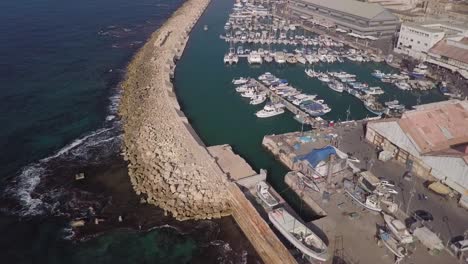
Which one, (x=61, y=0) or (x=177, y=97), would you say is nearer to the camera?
(x=177, y=97)

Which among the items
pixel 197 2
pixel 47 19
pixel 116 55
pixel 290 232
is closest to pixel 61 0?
pixel 47 19

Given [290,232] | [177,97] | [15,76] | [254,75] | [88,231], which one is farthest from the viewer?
[254,75]

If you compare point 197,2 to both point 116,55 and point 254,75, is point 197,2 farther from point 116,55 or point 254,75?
point 254,75

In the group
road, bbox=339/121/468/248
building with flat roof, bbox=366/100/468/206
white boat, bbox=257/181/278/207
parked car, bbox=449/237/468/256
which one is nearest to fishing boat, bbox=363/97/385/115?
road, bbox=339/121/468/248

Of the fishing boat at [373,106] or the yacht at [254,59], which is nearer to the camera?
the fishing boat at [373,106]

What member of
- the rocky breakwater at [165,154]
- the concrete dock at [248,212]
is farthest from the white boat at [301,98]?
the rocky breakwater at [165,154]

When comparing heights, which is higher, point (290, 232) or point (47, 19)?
point (47, 19)

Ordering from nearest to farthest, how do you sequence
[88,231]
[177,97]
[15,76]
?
[88,231] → [177,97] → [15,76]

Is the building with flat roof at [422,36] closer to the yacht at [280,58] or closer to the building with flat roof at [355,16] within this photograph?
the building with flat roof at [355,16]
